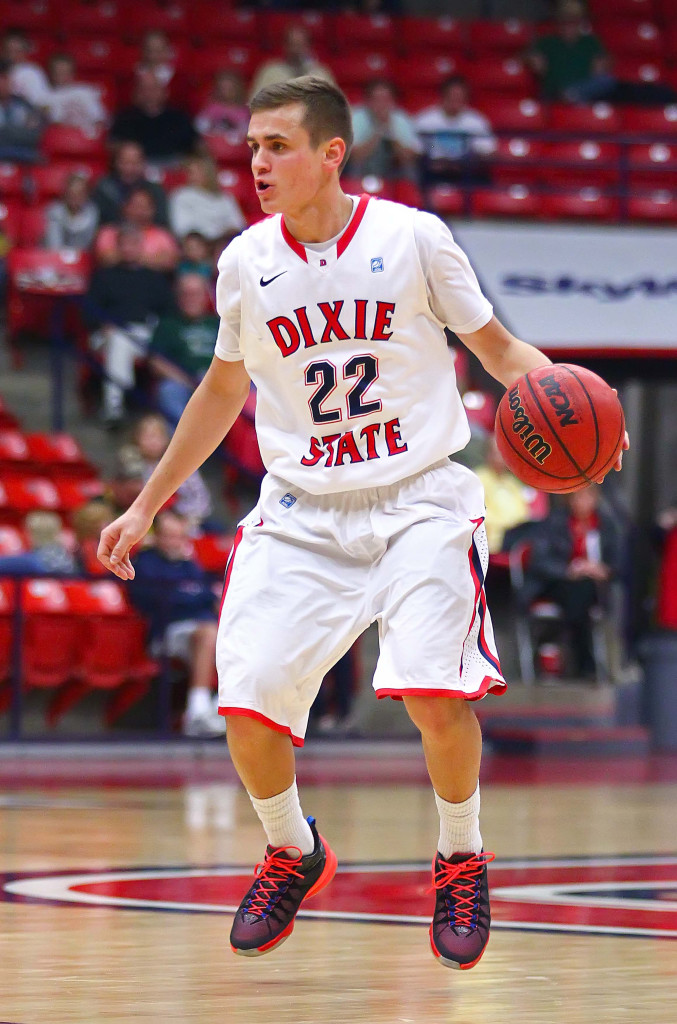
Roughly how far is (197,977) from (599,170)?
13.1m

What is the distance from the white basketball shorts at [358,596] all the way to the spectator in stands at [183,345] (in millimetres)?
8724

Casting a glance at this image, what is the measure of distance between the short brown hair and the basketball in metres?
0.67

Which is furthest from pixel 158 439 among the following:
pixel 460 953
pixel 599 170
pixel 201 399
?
pixel 460 953

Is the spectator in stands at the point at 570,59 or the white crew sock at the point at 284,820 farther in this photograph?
the spectator in stands at the point at 570,59

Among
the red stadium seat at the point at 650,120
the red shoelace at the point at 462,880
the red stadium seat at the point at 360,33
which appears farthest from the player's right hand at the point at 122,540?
the red stadium seat at the point at 360,33

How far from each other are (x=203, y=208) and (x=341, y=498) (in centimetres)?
1007

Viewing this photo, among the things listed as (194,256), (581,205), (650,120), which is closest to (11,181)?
(194,256)

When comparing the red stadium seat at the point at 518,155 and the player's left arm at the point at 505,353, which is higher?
the red stadium seat at the point at 518,155

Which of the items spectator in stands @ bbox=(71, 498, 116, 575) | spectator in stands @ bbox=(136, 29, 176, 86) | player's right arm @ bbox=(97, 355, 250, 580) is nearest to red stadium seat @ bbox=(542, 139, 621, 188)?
spectator in stands @ bbox=(136, 29, 176, 86)

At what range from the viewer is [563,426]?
4039mm

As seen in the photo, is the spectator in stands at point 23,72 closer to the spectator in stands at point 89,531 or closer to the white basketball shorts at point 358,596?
the spectator in stands at point 89,531

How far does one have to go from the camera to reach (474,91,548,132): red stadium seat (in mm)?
16500

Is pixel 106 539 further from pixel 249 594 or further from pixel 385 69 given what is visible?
pixel 385 69

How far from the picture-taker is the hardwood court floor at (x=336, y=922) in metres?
3.52
